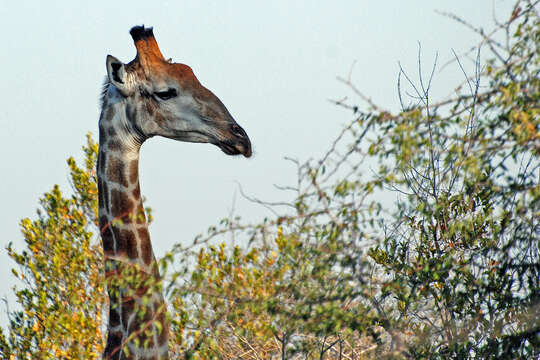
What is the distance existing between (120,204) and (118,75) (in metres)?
1.40

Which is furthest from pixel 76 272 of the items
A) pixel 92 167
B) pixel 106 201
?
pixel 106 201

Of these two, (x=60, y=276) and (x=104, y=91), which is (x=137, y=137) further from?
(x=60, y=276)

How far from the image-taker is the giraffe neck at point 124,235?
23.2 ft

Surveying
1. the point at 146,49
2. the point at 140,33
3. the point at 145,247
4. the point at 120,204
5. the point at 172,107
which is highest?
the point at 140,33

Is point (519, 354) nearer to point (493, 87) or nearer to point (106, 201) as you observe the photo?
point (493, 87)

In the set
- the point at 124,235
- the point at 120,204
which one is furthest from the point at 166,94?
the point at 124,235

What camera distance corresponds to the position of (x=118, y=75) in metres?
7.98

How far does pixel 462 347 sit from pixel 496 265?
79 cm

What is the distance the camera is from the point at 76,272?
11484 mm

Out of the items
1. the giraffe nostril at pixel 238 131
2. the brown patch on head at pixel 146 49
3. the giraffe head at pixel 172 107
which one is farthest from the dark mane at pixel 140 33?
the giraffe nostril at pixel 238 131

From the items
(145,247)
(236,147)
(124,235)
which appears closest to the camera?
(124,235)

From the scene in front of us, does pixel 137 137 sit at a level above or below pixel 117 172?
above

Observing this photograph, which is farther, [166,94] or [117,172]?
[166,94]

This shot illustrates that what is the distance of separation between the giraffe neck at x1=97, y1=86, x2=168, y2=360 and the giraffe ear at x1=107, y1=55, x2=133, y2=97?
15 cm
